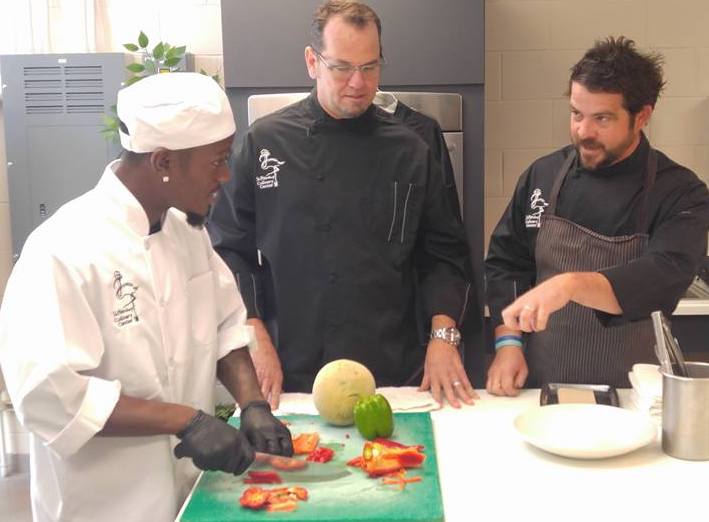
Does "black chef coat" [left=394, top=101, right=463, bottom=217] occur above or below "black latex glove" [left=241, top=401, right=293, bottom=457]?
above

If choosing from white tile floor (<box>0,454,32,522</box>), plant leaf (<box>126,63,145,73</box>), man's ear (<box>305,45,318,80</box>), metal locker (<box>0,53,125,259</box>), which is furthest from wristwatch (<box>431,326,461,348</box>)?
white tile floor (<box>0,454,32,522</box>)

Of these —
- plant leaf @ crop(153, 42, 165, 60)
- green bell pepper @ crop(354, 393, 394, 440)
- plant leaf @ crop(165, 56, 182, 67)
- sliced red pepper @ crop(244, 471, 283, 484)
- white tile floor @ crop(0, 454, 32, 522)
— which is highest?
plant leaf @ crop(153, 42, 165, 60)

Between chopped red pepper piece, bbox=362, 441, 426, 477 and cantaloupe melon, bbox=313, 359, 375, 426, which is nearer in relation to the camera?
chopped red pepper piece, bbox=362, 441, 426, 477

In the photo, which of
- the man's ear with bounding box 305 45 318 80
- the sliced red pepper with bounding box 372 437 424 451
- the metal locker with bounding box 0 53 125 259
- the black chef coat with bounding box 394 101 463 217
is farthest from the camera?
the metal locker with bounding box 0 53 125 259

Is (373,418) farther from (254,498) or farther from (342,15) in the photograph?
(342,15)

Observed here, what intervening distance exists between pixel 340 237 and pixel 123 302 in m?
0.79

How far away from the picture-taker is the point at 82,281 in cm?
132

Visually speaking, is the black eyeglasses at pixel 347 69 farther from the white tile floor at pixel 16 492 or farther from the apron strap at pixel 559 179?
the white tile floor at pixel 16 492

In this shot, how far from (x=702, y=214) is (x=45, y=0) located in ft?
9.05

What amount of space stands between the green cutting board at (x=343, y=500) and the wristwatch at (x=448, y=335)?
0.49m

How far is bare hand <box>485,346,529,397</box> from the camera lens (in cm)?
182

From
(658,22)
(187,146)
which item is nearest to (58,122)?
(187,146)

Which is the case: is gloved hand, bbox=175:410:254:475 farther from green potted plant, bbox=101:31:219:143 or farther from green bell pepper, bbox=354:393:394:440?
green potted plant, bbox=101:31:219:143

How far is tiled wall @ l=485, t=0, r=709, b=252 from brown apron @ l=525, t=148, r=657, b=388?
1468 mm
